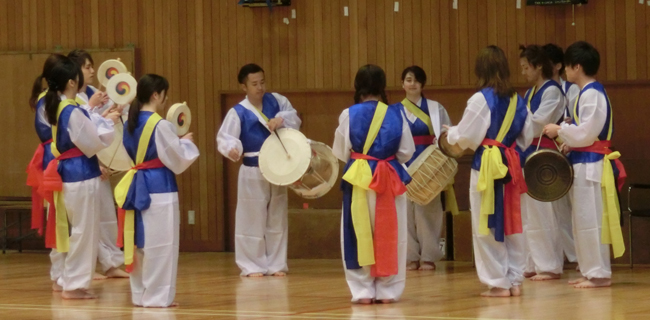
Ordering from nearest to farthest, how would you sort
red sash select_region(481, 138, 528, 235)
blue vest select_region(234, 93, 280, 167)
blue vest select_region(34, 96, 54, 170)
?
1. red sash select_region(481, 138, 528, 235)
2. blue vest select_region(34, 96, 54, 170)
3. blue vest select_region(234, 93, 280, 167)

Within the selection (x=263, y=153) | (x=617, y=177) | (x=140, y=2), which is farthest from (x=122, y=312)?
(x=140, y=2)

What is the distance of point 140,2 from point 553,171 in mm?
5301

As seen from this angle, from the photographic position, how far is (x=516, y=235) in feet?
21.7

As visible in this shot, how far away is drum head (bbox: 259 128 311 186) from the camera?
24.6ft

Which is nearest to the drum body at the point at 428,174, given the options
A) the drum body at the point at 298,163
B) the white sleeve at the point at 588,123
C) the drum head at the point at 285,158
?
the drum body at the point at 298,163

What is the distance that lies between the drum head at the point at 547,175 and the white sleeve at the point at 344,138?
1353 mm

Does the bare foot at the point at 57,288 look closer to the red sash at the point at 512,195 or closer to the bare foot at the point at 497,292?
the bare foot at the point at 497,292

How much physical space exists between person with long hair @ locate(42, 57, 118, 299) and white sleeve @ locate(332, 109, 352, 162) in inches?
58.5

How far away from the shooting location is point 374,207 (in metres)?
6.36

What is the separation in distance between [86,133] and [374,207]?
6.22ft

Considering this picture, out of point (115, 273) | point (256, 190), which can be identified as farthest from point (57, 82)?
point (256, 190)

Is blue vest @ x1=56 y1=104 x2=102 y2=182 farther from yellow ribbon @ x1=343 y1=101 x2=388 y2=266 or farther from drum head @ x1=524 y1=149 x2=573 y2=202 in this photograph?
drum head @ x1=524 y1=149 x2=573 y2=202

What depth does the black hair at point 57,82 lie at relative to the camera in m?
6.55

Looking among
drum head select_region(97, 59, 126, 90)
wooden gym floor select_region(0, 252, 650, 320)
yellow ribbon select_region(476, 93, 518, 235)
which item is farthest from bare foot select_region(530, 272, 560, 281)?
drum head select_region(97, 59, 126, 90)
